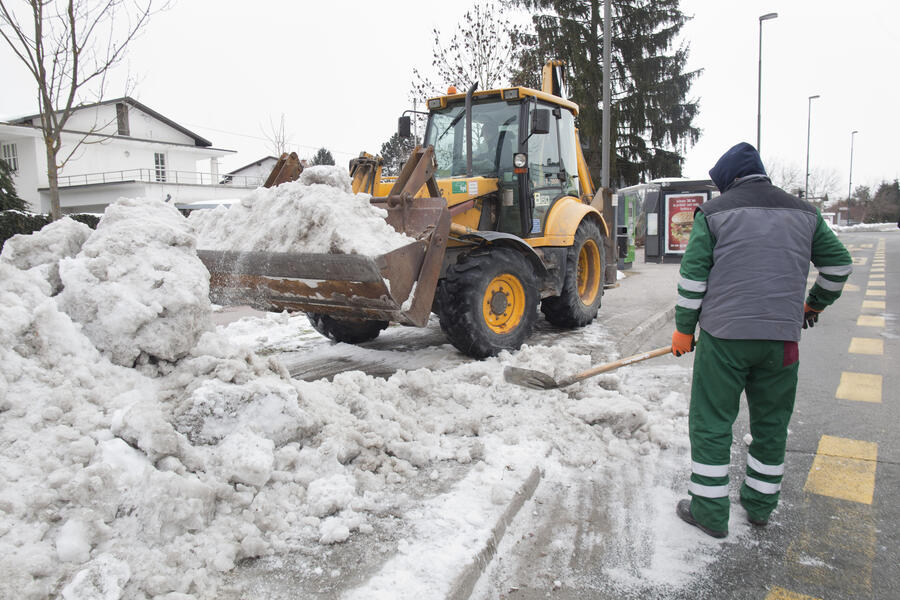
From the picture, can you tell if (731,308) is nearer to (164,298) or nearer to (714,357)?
(714,357)

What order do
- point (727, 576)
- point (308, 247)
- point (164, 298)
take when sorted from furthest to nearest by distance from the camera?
point (308, 247)
point (164, 298)
point (727, 576)

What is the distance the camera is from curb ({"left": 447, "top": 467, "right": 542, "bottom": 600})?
2.44 m

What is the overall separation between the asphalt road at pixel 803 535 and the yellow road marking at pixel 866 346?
6.04 ft

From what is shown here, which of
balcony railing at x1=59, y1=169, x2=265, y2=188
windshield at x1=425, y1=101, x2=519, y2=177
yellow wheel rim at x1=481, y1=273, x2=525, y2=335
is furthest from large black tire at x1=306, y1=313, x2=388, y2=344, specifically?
balcony railing at x1=59, y1=169, x2=265, y2=188

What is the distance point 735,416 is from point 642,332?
470 cm

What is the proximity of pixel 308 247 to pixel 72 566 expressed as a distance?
114 inches

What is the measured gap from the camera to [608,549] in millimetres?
2883

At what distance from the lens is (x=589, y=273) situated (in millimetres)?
8375

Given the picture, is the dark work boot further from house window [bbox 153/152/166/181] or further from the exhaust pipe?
house window [bbox 153/152/166/181]

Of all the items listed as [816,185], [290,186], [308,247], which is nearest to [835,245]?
[308,247]

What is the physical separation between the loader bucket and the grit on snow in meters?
0.72

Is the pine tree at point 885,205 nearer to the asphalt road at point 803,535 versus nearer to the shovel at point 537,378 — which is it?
the asphalt road at point 803,535

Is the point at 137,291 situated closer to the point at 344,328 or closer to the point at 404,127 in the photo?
the point at 344,328

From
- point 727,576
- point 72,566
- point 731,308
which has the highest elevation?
point 731,308
